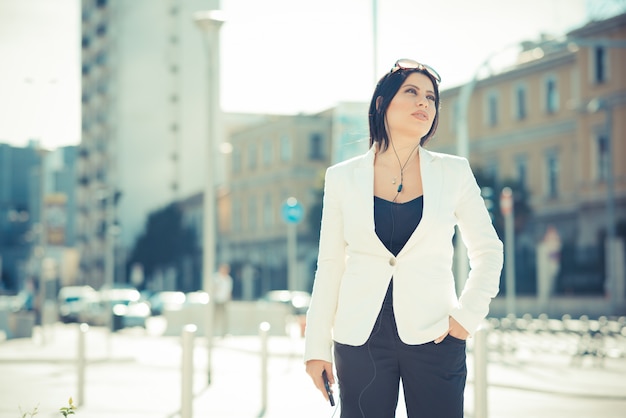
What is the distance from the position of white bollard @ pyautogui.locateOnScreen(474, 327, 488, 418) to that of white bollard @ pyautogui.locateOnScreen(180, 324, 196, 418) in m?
2.28

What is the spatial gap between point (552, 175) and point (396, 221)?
169 ft

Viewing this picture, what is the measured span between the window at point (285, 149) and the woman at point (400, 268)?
218 feet

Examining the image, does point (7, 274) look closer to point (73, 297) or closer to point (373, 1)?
point (73, 297)

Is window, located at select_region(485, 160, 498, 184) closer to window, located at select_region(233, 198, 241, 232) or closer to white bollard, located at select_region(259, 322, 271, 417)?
window, located at select_region(233, 198, 241, 232)

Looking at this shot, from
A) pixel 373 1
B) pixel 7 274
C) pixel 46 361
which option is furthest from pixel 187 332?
pixel 7 274

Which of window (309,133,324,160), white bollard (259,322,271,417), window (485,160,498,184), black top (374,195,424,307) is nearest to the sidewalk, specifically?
white bollard (259,322,271,417)

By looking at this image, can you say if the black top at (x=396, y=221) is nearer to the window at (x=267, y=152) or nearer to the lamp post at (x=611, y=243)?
the lamp post at (x=611, y=243)

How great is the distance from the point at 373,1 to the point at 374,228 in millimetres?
Result: 13524

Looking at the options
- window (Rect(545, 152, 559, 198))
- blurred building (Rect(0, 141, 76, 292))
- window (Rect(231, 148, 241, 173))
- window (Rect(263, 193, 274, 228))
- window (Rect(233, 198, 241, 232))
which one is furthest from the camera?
blurred building (Rect(0, 141, 76, 292))

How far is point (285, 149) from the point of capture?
7119 cm

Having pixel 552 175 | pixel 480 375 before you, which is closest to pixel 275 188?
pixel 552 175

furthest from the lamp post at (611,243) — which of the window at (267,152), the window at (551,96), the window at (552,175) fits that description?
the window at (267,152)

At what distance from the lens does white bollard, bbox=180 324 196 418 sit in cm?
853

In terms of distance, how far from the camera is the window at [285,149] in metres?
70.7
